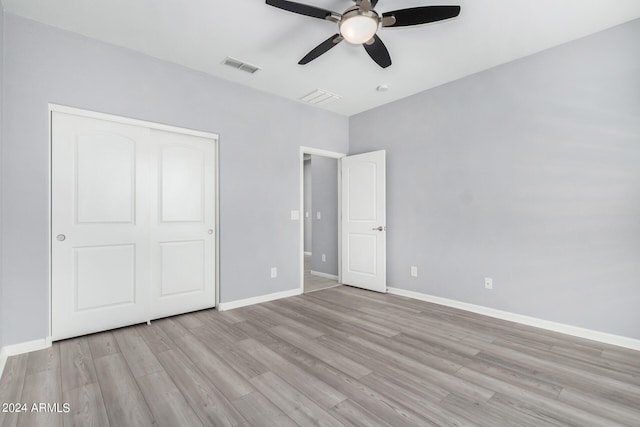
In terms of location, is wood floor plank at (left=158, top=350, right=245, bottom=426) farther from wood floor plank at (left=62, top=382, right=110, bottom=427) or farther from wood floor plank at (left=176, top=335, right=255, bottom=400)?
wood floor plank at (left=62, top=382, right=110, bottom=427)

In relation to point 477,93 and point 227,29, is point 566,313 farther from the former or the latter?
point 227,29

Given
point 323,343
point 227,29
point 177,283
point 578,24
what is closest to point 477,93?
point 578,24

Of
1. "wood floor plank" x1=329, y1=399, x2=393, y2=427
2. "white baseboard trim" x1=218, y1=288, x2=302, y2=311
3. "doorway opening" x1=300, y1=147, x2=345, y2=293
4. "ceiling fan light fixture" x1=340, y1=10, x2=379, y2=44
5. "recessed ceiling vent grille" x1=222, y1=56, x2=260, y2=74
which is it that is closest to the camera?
"wood floor plank" x1=329, y1=399, x2=393, y2=427

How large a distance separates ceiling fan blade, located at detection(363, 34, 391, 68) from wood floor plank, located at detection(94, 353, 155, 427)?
3.00 meters

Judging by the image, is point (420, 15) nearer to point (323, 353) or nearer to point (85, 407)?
point (323, 353)

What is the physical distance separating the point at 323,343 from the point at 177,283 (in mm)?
1848

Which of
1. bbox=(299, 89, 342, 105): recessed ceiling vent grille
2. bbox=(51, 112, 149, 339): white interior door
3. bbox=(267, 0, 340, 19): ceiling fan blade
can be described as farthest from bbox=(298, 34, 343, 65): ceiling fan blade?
bbox=(51, 112, 149, 339): white interior door

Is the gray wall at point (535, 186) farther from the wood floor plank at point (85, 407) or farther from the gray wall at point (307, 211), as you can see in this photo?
the gray wall at point (307, 211)

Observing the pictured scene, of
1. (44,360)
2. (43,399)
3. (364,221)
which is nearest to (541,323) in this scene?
(364,221)

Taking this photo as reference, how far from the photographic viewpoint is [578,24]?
2648mm

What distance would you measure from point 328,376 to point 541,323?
94.3 inches

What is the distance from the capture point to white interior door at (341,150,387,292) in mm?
4469

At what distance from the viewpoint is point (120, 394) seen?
6.33 feet

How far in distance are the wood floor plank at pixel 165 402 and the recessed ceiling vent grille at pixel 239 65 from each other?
3.03 m
